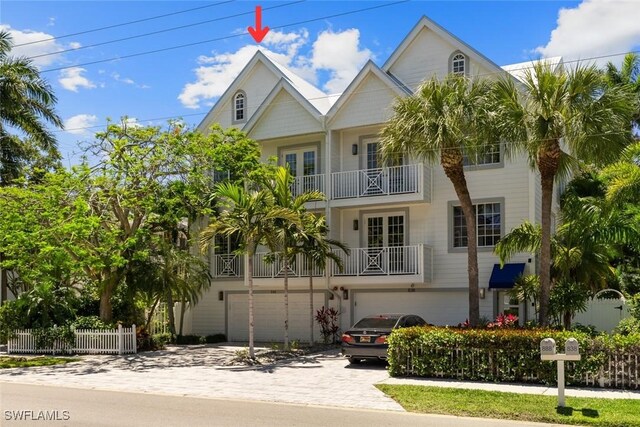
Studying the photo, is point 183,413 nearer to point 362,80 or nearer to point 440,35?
point 362,80

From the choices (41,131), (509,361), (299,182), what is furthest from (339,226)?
(41,131)

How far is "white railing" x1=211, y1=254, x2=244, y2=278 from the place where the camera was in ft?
92.0

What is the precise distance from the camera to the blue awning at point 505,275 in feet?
71.9

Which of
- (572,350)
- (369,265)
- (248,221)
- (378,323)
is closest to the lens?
(572,350)

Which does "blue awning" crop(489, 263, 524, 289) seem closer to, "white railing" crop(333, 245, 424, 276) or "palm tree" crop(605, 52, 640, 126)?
"white railing" crop(333, 245, 424, 276)

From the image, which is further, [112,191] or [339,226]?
[339,226]

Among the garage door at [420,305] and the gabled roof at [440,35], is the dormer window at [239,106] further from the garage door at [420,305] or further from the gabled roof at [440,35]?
the garage door at [420,305]

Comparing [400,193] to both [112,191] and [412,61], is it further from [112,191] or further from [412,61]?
[112,191]

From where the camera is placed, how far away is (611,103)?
1559 cm

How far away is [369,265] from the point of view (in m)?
24.5

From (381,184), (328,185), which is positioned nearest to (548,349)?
(381,184)

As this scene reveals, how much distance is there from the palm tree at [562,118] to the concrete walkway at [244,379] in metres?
4.44

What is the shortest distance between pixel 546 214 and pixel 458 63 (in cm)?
1051

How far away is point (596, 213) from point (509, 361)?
6685 mm
